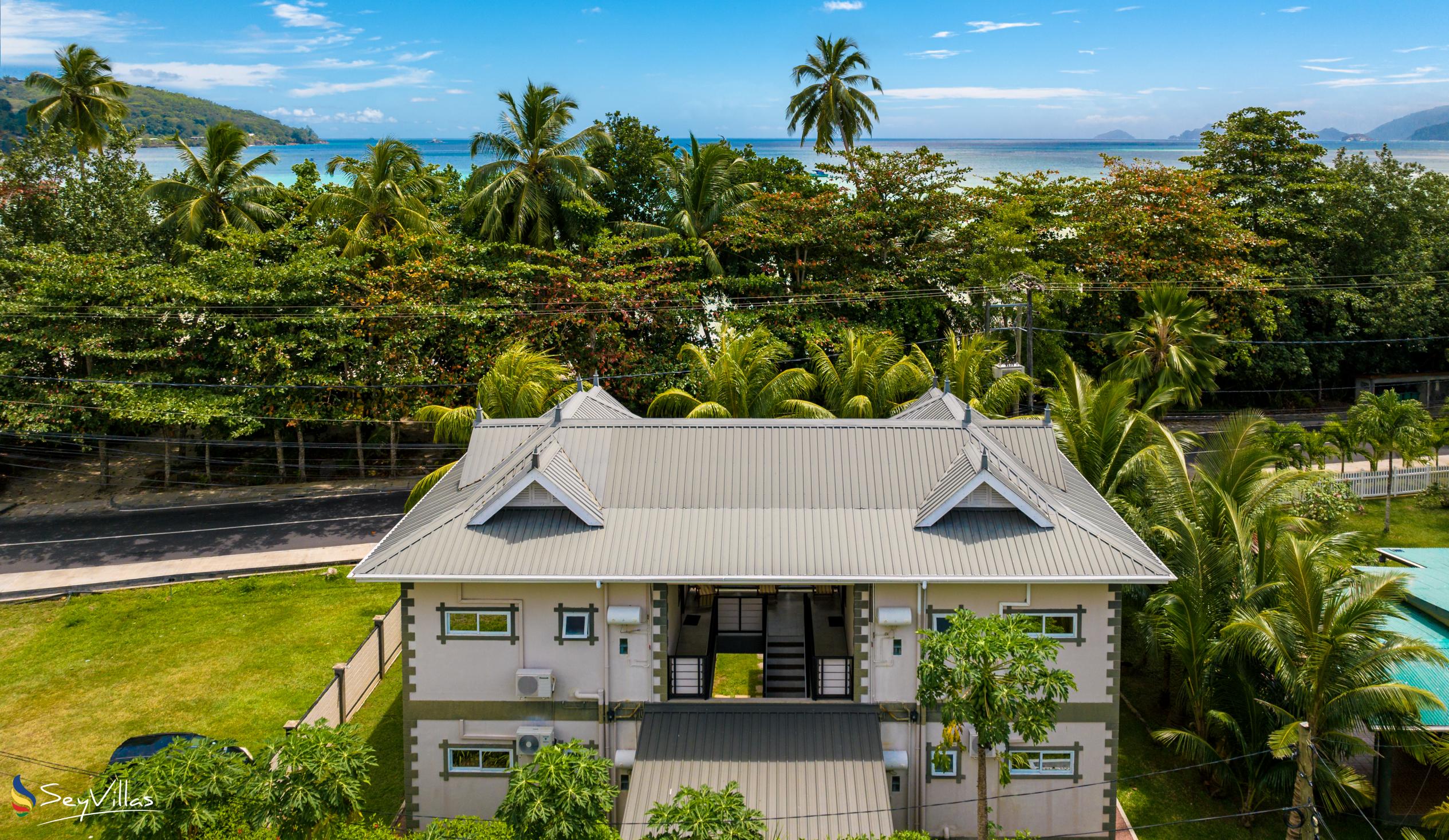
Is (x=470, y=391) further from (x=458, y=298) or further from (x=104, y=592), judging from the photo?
(x=104, y=592)

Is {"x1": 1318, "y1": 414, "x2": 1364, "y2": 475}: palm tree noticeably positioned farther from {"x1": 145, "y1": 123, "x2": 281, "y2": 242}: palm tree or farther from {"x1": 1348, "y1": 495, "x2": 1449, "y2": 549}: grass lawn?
{"x1": 145, "y1": 123, "x2": 281, "y2": 242}: palm tree

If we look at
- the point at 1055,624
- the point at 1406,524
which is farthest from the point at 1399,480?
the point at 1055,624

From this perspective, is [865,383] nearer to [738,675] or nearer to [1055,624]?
[738,675]

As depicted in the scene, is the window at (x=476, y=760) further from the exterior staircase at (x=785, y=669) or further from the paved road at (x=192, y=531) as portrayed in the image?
the paved road at (x=192, y=531)

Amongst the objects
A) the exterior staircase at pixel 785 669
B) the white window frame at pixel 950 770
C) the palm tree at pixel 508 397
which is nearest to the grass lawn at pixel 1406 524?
the white window frame at pixel 950 770

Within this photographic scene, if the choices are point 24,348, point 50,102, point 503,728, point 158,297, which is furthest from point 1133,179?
point 50,102

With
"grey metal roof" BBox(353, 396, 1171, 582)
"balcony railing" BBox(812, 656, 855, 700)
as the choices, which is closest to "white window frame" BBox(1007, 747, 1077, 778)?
"balcony railing" BBox(812, 656, 855, 700)

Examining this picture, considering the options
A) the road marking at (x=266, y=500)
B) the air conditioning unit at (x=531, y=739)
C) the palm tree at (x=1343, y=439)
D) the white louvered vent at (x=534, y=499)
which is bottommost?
the air conditioning unit at (x=531, y=739)
